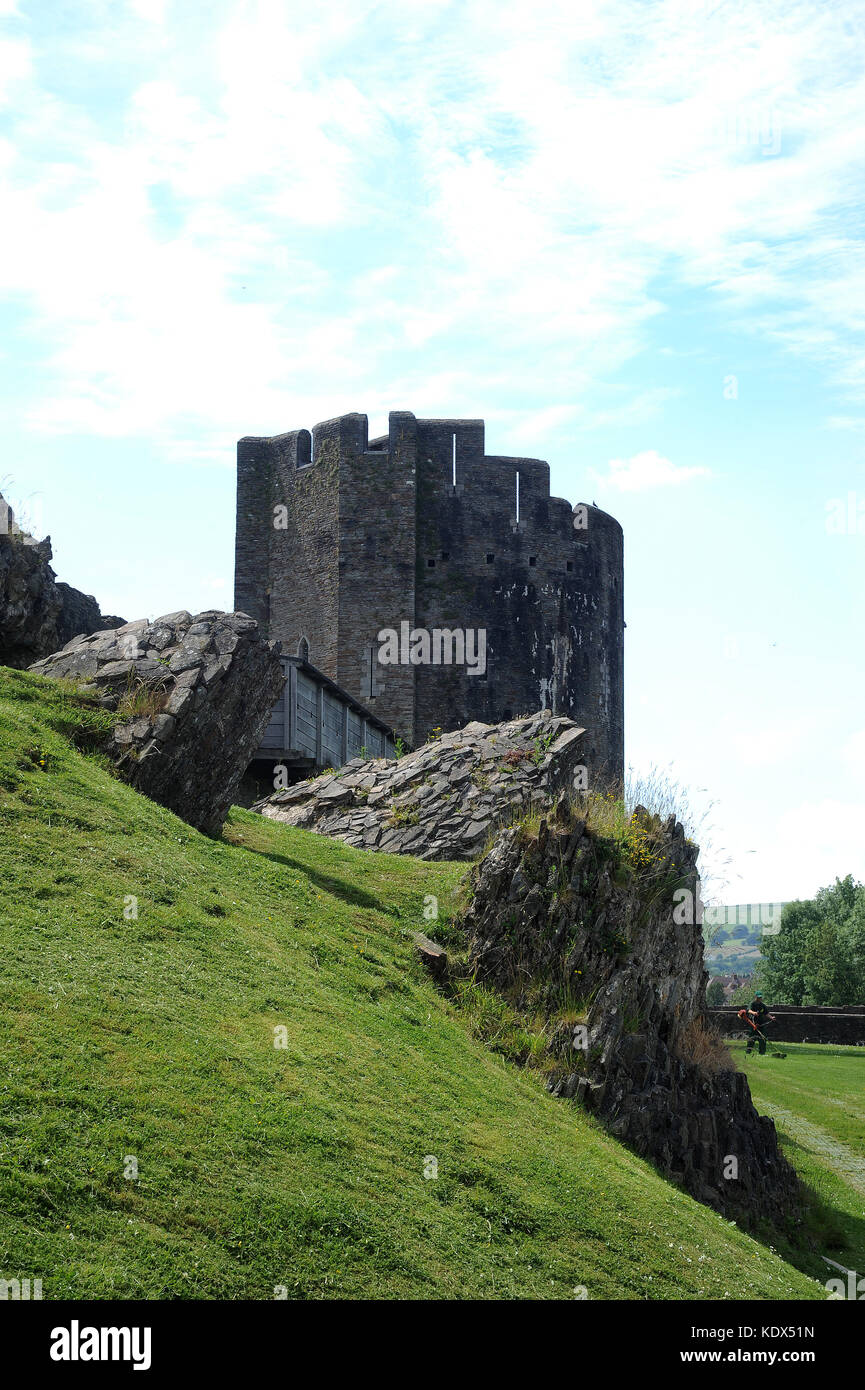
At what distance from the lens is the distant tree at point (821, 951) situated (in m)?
54.7

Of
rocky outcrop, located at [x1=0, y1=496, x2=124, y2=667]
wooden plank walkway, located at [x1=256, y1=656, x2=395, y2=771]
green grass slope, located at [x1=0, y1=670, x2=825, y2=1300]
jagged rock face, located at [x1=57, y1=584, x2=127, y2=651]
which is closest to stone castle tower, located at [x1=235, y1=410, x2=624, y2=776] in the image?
wooden plank walkway, located at [x1=256, y1=656, x2=395, y2=771]

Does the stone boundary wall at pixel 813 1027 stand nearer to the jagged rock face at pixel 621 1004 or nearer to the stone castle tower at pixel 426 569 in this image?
the stone castle tower at pixel 426 569

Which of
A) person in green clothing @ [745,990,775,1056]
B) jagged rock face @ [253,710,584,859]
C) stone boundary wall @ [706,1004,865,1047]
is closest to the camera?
jagged rock face @ [253,710,584,859]

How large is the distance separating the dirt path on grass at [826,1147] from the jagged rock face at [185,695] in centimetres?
1042

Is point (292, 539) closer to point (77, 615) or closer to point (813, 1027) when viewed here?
point (813, 1027)

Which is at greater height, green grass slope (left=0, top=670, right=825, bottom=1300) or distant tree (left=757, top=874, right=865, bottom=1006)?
green grass slope (left=0, top=670, right=825, bottom=1300)

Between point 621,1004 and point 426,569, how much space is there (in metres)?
33.4

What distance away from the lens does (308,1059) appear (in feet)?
29.9

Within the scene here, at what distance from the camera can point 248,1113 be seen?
308 inches

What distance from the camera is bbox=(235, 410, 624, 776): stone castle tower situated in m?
45.6

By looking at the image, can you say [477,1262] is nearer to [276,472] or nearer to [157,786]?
[157,786]

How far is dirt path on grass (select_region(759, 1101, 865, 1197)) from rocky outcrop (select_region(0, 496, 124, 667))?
44.0 ft

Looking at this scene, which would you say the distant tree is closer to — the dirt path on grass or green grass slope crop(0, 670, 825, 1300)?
the dirt path on grass
